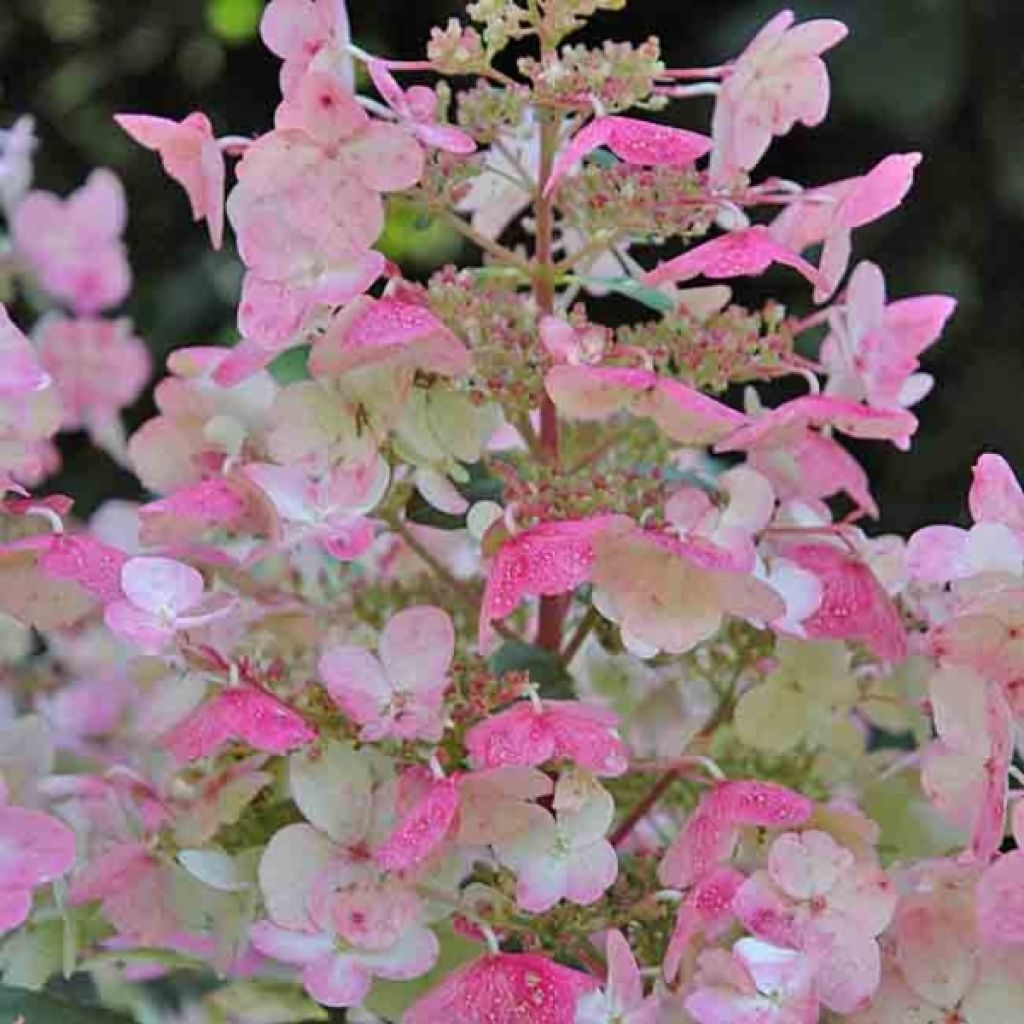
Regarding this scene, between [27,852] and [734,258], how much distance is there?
0.76 ft

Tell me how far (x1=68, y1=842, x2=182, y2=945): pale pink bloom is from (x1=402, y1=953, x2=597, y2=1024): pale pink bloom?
109 millimetres

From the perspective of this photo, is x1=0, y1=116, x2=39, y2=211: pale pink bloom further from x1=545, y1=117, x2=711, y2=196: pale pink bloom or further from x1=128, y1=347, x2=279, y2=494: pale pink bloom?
x1=545, y1=117, x2=711, y2=196: pale pink bloom

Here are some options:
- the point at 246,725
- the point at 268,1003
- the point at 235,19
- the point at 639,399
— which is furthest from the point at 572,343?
the point at 235,19

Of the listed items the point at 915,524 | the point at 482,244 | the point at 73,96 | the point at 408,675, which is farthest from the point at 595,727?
the point at 73,96

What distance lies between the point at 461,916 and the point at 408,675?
0.06 m

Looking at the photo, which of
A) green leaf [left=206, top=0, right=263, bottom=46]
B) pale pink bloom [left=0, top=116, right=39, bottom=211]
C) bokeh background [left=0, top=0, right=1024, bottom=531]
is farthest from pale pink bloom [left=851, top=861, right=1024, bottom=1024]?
green leaf [left=206, top=0, right=263, bottom=46]

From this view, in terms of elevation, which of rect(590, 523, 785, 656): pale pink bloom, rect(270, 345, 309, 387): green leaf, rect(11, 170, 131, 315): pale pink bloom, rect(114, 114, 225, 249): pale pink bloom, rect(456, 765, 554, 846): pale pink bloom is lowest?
rect(11, 170, 131, 315): pale pink bloom

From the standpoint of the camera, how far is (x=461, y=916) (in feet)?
1.84

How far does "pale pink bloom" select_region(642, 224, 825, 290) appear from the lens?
23.1 inches

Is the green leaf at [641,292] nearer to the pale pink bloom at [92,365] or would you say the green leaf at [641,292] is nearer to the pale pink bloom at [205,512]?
the pale pink bloom at [205,512]

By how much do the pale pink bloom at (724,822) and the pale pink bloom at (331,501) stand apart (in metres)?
0.11

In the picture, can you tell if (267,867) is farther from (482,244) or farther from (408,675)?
(482,244)

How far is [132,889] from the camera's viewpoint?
61 centimetres

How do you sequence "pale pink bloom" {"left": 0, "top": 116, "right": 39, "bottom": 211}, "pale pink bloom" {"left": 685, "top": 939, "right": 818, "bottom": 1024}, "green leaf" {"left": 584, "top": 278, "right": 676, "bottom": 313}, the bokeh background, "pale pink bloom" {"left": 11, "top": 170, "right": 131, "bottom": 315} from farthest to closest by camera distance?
the bokeh background
"pale pink bloom" {"left": 11, "top": 170, "right": 131, "bottom": 315}
"pale pink bloom" {"left": 0, "top": 116, "right": 39, "bottom": 211}
"green leaf" {"left": 584, "top": 278, "right": 676, "bottom": 313}
"pale pink bloom" {"left": 685, "top": 939, "right": 818, "bottom": 1024}
